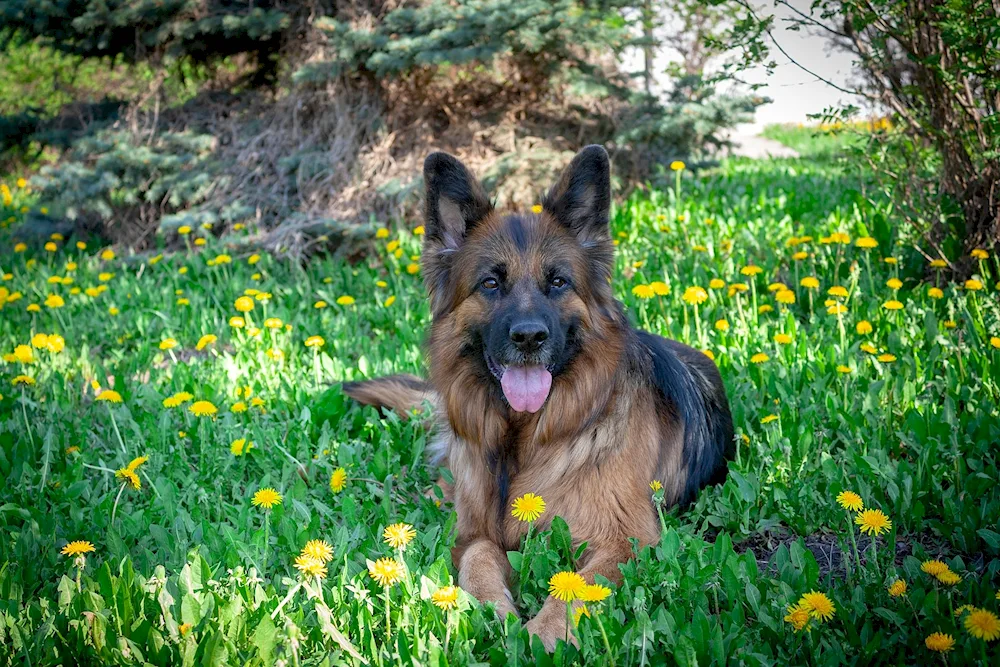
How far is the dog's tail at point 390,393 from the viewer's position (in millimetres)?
4582

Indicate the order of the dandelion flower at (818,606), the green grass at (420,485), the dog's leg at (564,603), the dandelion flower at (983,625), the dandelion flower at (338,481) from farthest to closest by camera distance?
the dandelion flower at (338,481), the dog's leg at (564,603), the green grass at (420,485), the dandelion flower at (818,606), the dandelion flower at (983,625)

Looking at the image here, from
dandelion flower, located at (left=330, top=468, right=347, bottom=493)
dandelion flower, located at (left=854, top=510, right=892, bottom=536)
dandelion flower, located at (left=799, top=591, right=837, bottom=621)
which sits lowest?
dandelion flower, located at (left=330, top=468, right=347, bottom=493)

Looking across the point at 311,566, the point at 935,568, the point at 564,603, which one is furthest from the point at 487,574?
the point at 935,568

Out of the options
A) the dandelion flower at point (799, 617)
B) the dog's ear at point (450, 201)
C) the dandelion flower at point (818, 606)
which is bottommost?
the dandelion flower at point (799, 617)

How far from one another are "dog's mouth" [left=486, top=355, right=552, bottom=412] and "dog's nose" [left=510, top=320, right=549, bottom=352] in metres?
0.13

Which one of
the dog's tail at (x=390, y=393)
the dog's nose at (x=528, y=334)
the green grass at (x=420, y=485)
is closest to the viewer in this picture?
the green grass at (x=420, y=485)

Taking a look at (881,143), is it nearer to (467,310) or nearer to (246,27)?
(467,310)

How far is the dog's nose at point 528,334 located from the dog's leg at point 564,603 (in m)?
0.83

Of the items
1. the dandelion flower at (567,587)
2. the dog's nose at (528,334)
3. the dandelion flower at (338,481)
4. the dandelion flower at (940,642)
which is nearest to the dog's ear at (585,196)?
the dog's nose at (528,334)

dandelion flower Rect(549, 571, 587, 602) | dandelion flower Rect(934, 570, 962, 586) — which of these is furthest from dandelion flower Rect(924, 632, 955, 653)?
dandelion flower Rect(549, 571, 587, 602)

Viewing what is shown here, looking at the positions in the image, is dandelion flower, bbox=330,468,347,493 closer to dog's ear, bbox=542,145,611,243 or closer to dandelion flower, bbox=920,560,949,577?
dog's ear, bbox=542,145,611,243

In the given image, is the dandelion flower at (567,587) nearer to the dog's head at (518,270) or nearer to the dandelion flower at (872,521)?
the dandelion flower at (872,521)

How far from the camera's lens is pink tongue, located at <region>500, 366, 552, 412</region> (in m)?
3.24

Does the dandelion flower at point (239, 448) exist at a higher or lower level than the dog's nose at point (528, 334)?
lower
